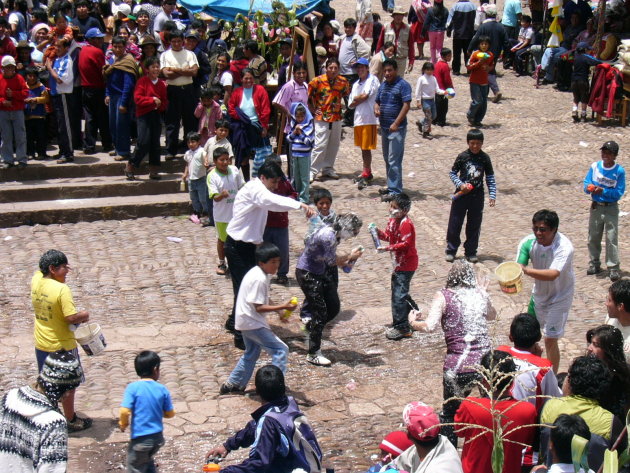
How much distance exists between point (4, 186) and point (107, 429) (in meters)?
6.44

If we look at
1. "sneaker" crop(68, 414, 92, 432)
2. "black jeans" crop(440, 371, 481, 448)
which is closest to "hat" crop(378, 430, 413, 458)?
"black jeans" crop(440, 371, 481, 448)

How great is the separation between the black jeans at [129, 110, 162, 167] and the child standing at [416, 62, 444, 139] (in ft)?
18.1

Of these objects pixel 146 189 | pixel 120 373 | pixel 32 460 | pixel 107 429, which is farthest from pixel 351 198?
pixel 32 460

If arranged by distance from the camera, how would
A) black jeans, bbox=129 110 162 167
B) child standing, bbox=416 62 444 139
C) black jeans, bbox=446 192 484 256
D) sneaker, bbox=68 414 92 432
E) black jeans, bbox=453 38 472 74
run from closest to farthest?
sneaker, bbox=68 414 92 432 → black jeans, bbox=446 192 484 256 → black jeans, bbox=129 110 162 167 → child standing, bbox=416 62 444 139 → black jeans, bbox=453 38 472 74

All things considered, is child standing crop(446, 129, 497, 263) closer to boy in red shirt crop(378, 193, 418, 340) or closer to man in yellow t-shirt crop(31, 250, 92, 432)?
boy in red shirt crop(378, 193, 418, 340)

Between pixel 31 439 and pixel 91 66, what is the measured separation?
9049 millimetres

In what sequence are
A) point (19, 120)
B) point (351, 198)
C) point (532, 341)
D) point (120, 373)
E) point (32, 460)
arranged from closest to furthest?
point (32, 460), point (532, 341), point (120, 373), point (19, 120), point (351, 198)

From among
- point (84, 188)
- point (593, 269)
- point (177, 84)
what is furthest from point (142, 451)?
point (177, 84)

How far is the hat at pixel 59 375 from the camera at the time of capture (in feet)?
23.2

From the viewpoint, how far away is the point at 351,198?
13.9 metres

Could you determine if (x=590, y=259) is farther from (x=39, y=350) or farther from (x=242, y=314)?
(x=39, y=350)

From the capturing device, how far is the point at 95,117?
1423cm

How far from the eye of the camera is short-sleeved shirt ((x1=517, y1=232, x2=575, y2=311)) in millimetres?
7949

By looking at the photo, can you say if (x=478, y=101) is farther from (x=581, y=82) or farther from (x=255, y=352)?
(x=255, y=352)
